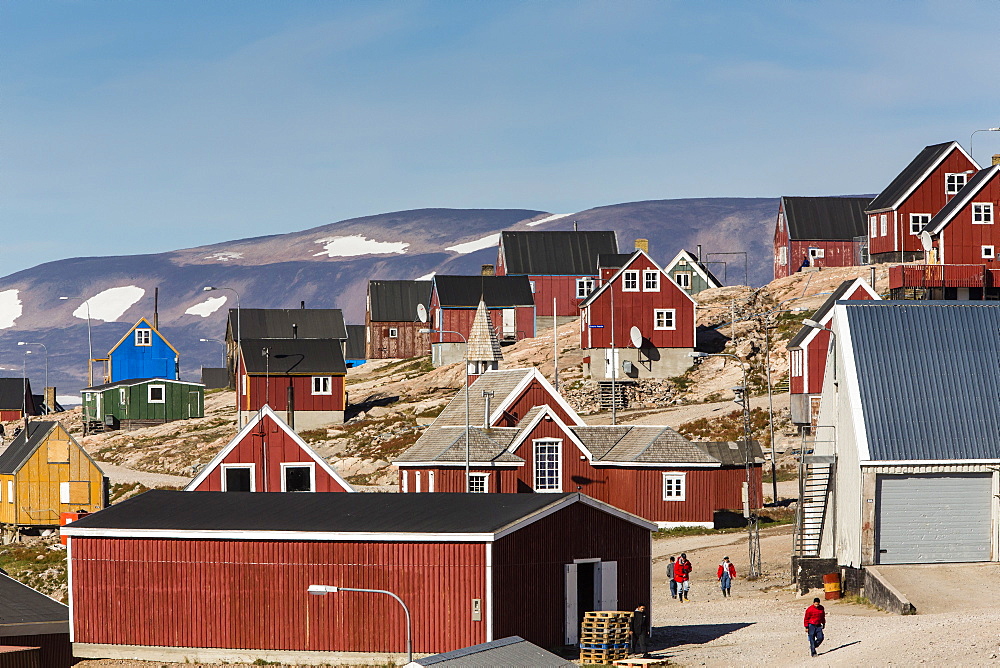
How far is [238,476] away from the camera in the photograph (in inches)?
2228

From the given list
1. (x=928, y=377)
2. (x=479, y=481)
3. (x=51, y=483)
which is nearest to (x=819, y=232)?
(x=479, y=481)

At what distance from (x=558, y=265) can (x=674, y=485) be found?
61.5 m

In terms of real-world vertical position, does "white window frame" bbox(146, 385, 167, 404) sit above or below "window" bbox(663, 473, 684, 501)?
above

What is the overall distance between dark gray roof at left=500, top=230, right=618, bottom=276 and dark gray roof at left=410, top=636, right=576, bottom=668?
94330 millimetres

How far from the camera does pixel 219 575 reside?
4000cm

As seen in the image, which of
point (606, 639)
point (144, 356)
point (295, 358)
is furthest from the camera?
point (144, 356)

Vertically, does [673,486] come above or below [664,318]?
below

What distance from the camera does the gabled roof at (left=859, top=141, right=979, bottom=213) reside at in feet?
304

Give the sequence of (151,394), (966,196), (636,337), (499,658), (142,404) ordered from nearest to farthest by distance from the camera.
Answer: (499,658), (966,196), (636,337), (142,404), (151,394)

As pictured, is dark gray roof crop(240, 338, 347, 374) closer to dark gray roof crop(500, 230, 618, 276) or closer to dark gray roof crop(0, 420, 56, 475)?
dark gray roof crop(0, 420, 56, 475)

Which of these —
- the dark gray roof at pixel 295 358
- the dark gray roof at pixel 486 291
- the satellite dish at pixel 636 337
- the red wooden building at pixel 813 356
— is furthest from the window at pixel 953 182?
the dark gray roof at pixel 295 358

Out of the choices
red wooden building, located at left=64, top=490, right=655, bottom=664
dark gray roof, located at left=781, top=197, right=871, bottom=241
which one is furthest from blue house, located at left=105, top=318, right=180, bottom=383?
red wooden building, located at left=64, top=490, right=655, bottom=664

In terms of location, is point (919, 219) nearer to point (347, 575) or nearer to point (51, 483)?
point (51, 483)

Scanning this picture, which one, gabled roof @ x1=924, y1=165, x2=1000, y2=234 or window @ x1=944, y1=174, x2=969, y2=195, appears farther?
window @ x1=944, y1=174, x2=969, y2=195
